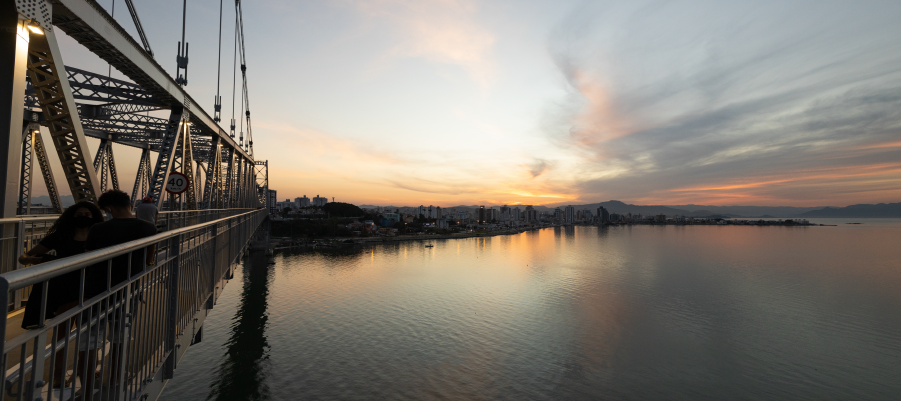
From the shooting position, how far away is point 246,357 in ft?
76.2

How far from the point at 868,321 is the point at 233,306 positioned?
5184 centimetres

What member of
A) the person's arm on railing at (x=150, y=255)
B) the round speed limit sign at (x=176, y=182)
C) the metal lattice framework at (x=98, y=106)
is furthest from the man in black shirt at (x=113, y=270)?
the round speed limit sign at (x=176, y=182)

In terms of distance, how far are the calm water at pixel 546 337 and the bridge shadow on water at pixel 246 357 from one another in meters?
0.11

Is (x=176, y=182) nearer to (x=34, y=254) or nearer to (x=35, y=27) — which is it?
(x=35, y=27)

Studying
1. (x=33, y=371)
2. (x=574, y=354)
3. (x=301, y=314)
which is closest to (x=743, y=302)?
(x=574, y=354)

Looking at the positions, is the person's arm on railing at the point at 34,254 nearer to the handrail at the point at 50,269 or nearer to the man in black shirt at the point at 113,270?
the man in black shirt at the point at 113,270

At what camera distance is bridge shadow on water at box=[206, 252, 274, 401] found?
1938 cm

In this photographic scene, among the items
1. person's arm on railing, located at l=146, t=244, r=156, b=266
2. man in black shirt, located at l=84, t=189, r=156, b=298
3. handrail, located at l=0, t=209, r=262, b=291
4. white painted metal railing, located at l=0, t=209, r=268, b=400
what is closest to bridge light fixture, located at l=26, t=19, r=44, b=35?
white painted metal railing, located at l=0, t=209, r=268, b=400

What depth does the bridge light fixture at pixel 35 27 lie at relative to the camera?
526cm

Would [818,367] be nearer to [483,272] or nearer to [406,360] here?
[406,360]

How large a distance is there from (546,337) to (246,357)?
19345mm

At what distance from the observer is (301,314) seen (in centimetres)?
3169

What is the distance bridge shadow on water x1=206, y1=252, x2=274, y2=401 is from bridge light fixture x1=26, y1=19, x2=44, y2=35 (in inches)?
712

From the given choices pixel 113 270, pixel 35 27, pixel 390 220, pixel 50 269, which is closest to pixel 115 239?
pixel 113 270
